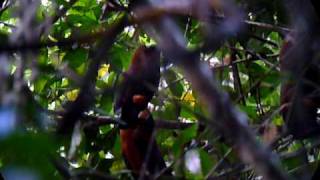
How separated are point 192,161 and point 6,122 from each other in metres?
0.90

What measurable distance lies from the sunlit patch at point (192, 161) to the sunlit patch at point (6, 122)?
87 centimetres

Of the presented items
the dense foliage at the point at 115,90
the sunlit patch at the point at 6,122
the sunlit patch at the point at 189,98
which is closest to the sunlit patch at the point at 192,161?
the dense foliage at the point at 115,90

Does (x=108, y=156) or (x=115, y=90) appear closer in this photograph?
(x=115, y=90)

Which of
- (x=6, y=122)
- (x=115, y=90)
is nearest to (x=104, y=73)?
(x=115, y=90)

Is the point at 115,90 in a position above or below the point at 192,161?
above

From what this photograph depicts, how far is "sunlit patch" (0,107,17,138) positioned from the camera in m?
0.68

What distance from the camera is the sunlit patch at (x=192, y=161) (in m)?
1.53

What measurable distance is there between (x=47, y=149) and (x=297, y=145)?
4.13 feet

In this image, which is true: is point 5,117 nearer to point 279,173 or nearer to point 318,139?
point 279,173

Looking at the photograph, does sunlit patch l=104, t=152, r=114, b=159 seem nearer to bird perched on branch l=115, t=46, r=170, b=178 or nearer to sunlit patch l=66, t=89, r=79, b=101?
sunlit patch l=66, t=89, r=79, b=101

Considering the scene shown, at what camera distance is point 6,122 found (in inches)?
26.8

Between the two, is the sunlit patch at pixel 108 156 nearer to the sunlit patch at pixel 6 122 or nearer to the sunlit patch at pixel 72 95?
the sunlit patch at pixel 72 95

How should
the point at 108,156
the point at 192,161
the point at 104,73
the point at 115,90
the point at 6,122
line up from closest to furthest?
1. the point at 6,122
2. the point at 115,90
3. the point at 192,161
4. the point at 108,156
5. the point at 104,73

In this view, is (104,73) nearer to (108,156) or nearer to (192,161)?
(108,156)
